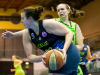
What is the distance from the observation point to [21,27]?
17.2 metres

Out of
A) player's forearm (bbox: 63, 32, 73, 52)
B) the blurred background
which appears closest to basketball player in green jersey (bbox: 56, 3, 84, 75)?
player's forearm (bbox: 63, 32, 73, 52)

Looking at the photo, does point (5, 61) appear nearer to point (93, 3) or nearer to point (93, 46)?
point (93, 46)

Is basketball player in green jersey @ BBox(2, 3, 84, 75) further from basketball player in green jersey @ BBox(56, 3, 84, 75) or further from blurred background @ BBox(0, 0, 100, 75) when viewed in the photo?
blurred background @ BBox(0, 0, 100, 75)

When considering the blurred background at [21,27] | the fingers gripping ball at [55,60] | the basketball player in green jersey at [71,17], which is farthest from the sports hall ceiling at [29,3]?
the fingers gripping ball at [55,60]

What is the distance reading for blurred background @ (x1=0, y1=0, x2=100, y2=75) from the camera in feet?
47.4

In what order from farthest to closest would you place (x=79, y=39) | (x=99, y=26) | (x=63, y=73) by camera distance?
(x=99, y=26)
(x=79, y=39)
(x=63, y=73)

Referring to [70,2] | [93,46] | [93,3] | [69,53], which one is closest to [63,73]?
[69,53]

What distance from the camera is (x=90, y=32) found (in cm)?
1512

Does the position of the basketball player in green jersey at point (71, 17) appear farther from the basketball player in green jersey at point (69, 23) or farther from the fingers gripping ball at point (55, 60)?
the fingers gripping ball at point (55, 60)

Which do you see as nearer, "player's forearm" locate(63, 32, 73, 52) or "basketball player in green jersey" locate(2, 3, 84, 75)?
"player's forearm" locate(63, 32, 73, 52)

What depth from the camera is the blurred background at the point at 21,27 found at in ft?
47.4

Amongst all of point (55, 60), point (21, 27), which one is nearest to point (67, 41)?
point (55, 60)

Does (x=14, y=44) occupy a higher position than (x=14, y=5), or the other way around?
(x=14, y=5)

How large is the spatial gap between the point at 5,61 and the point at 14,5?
181 inches
